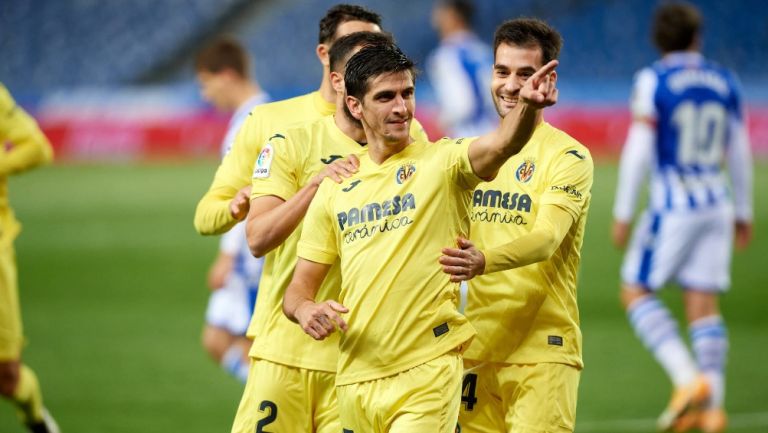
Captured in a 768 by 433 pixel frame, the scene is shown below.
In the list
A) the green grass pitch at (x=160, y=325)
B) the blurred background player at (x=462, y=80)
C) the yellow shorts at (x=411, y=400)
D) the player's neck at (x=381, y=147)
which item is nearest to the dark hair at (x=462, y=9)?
the blurred background player at (x=462, y=80)

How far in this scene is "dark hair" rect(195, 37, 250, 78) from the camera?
7906 millimetres

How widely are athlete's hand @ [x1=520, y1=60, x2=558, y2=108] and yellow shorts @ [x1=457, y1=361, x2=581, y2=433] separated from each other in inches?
51.0

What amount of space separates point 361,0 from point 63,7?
7640mm

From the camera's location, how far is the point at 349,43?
14.7 feet

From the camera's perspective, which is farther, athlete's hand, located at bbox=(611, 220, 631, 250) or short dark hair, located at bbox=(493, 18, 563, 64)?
athlete's hand, located at bbox=(611, 220, 631, 250)

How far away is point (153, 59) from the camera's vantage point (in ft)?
104

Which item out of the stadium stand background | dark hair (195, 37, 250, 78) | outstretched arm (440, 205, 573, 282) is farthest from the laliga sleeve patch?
the stadium stand background

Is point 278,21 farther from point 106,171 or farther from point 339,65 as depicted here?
point 339,65

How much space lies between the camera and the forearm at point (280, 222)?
4.28 meters

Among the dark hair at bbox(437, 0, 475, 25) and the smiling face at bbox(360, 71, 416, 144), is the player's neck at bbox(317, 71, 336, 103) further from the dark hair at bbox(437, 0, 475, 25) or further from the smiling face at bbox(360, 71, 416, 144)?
the dark hair at bbox(437, 0, 475, 25)

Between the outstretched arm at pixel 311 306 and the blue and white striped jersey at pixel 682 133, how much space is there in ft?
12.9

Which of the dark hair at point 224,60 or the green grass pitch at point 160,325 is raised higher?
the dark hair at point 224,60

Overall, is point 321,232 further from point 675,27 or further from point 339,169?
point 675,27

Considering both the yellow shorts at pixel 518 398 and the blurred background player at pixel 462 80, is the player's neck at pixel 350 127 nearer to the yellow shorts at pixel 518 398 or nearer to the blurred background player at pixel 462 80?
the yellow shorts at pixel 518 398
